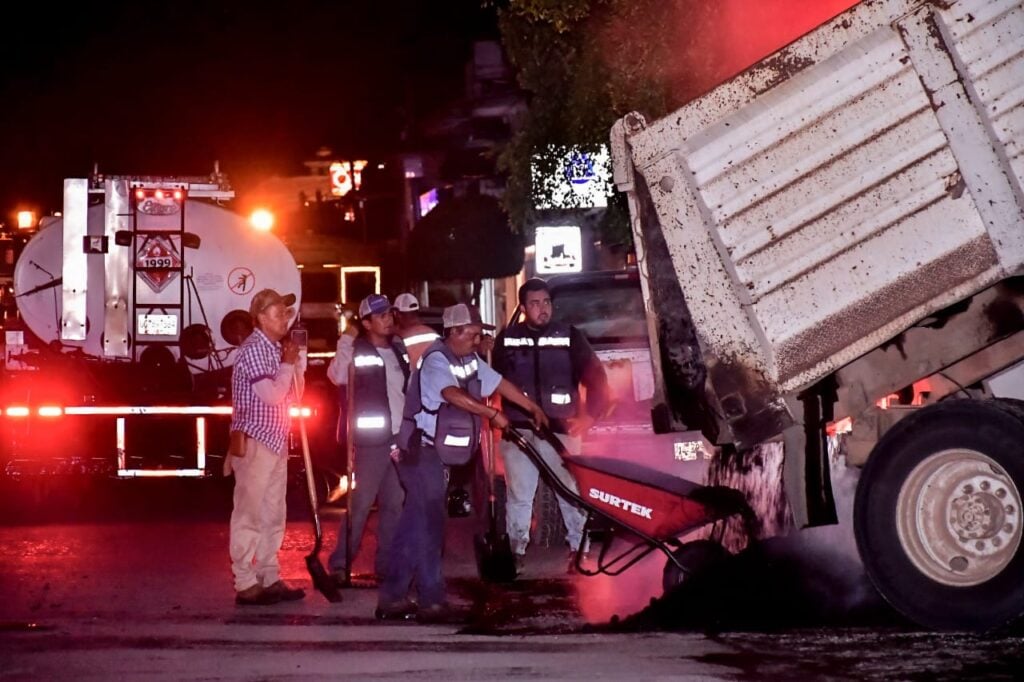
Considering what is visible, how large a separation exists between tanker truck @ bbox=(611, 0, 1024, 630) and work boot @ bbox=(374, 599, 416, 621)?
2143 millimetres

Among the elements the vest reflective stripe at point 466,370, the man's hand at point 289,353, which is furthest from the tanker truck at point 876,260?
the man's hand at point 289,353

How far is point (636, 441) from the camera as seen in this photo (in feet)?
36.3

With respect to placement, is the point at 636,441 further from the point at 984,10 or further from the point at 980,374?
the point at 984,10

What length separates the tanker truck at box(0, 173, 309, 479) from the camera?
571 inches

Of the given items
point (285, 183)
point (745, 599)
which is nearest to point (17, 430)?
→ point (745, 599)

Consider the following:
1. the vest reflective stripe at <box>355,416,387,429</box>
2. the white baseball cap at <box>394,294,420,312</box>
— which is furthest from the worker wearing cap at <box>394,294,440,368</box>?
the vest reflective stripe at <box>355,416,387,429</box>

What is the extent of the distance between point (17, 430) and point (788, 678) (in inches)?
368

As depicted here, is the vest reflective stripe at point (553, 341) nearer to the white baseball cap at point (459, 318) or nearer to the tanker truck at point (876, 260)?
the white baseball cap at point (459, 318)

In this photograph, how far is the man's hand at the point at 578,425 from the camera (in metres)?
11.0

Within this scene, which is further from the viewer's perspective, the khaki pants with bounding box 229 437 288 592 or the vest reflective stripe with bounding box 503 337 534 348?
the vest reflective stripe with bounding box 503 337 534 348

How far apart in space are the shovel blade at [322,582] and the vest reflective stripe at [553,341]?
2.35 meters

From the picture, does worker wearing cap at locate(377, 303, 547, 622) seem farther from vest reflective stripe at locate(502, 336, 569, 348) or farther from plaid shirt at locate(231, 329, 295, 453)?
vest reflective stripe at locate(502, 336, 569, 348)

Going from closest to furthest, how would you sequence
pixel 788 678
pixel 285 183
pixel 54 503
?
pixel 788 678, pixel 54 503, pixel 285 183

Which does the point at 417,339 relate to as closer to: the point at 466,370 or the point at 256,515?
the point at 466,370
